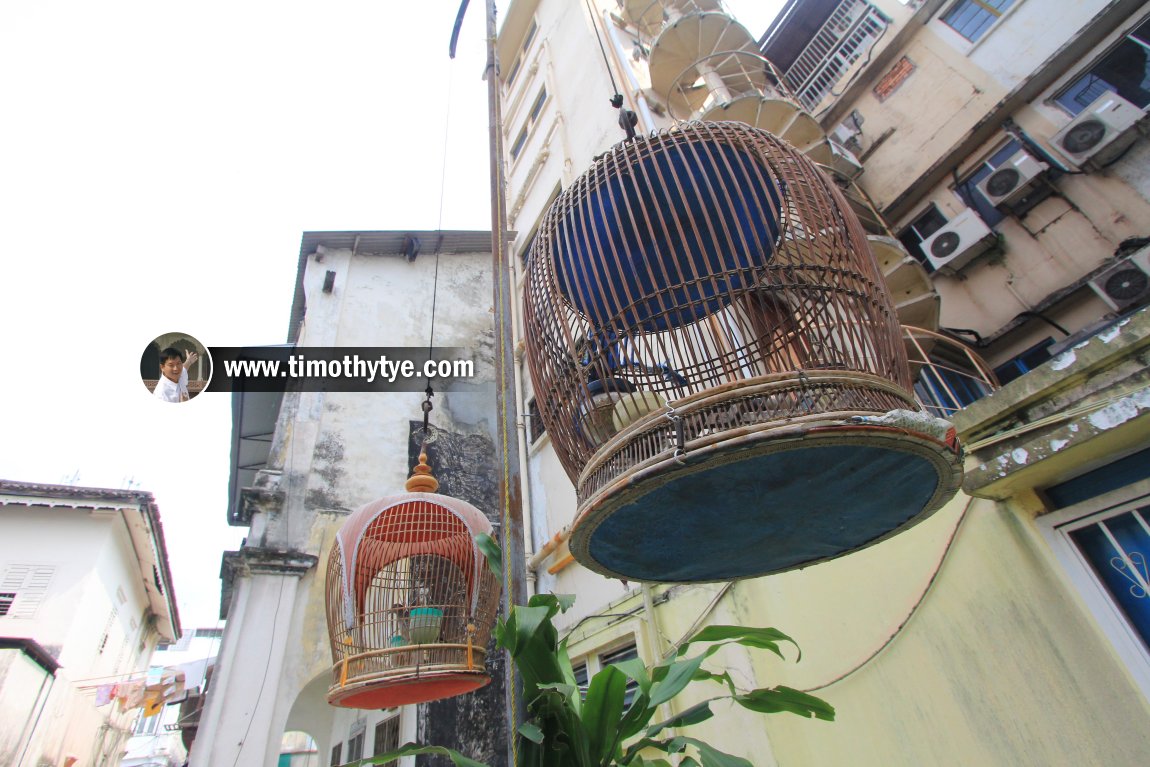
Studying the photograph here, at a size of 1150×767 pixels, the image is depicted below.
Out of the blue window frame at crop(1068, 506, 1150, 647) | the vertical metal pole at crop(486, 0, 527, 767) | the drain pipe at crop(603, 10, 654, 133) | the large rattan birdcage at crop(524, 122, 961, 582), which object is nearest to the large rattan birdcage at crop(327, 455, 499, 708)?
the vertical metal pole at crop(486, 0, 527, 767)

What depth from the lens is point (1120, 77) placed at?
3.89 m

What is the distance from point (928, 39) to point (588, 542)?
21.2 ft

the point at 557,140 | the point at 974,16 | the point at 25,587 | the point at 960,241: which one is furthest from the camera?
the point at 25,587

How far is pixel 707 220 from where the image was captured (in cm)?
129

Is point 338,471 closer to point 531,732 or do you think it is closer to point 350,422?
point 350,422

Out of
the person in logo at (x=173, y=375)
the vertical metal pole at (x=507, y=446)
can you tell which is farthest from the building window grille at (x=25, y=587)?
the vertical metal pole at (x=507, y=446)

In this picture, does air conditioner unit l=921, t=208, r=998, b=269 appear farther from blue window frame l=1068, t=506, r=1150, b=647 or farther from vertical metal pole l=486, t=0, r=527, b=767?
vertical metal pole l=486, t=0, r=527, b=767

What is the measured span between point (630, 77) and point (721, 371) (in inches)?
235

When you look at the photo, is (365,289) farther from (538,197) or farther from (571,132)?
(571,132)

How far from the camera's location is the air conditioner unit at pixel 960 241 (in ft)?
13.6

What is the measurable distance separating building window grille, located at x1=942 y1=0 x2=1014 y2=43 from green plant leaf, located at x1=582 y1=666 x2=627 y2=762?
6118 millimetres

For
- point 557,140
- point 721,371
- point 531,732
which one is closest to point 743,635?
point 531,732

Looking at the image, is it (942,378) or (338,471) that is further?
(338,471)

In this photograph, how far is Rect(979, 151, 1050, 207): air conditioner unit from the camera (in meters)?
3.95
